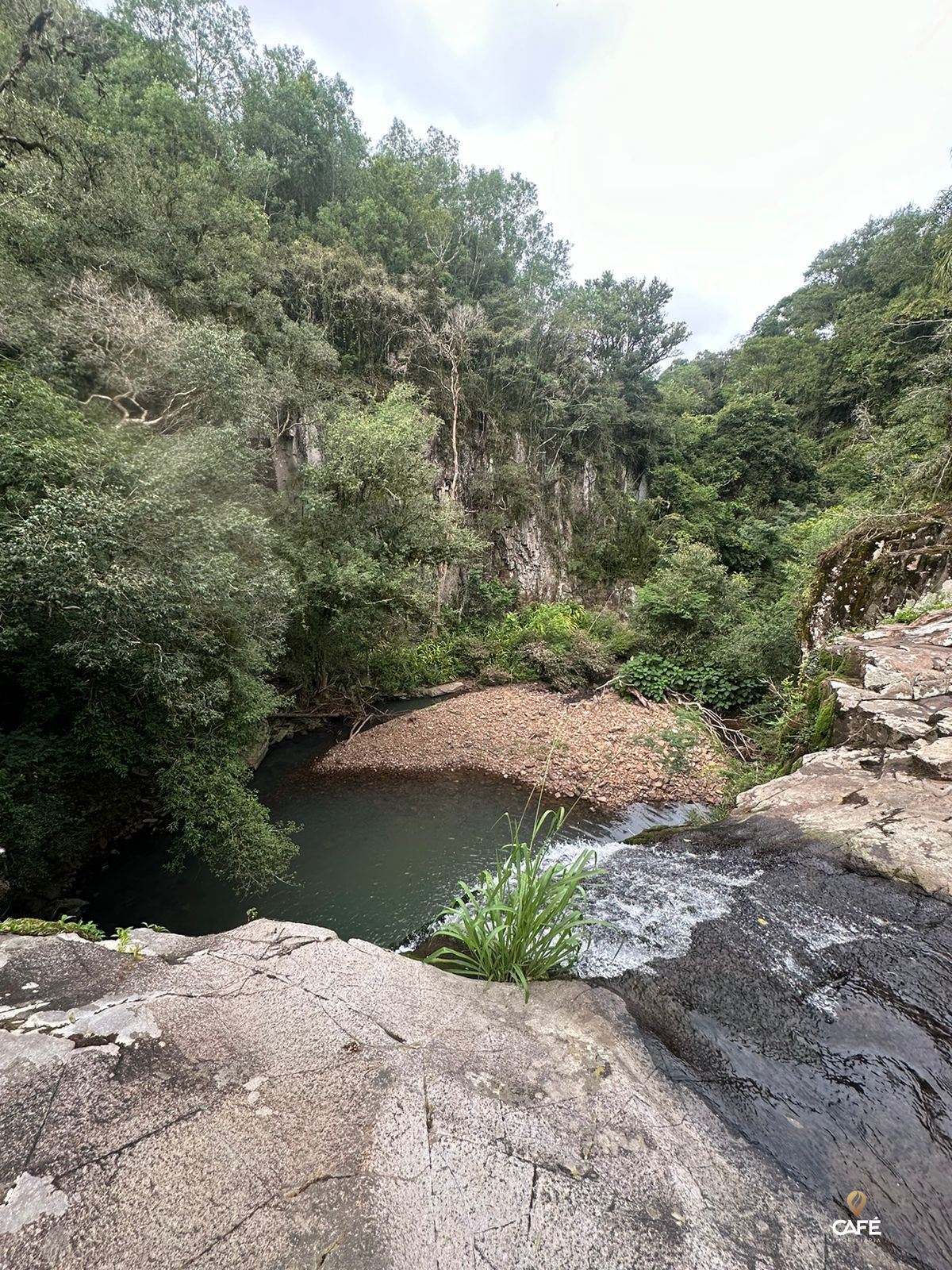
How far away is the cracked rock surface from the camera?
2.89m

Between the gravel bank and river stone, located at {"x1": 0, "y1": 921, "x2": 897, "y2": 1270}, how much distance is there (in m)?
5.23

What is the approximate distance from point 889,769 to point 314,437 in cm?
1219

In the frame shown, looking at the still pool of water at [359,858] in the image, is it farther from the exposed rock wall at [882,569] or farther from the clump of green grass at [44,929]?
the exposed rock wall at [882,569]

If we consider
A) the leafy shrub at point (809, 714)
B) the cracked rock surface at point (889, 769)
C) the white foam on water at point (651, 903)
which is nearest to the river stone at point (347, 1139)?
the white foam on water at point (651, 903)

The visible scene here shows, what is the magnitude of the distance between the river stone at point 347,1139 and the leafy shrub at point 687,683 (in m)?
8.48

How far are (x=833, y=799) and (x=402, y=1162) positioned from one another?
372cm

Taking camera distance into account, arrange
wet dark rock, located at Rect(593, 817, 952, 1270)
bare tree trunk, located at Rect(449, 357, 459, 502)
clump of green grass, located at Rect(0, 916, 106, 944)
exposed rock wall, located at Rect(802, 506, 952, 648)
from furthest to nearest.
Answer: bare tree trunk, located at Rect(449, 357, 459, 502)
exposed rock wall, located at Rect(802, 506, 952, 648)
clump of green grass, located at Rect(0, 916, 106, 944)
wet dark rock, located at Rect(593, 817, 952, 1270)

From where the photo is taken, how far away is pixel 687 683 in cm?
998

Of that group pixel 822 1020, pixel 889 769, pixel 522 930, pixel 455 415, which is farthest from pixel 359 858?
pixel 455 415

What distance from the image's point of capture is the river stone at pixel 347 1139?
3.58ft

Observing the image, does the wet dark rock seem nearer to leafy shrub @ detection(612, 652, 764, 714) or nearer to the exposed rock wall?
the exposed rock wall

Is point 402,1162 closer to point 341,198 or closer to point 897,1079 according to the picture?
point 897,1079

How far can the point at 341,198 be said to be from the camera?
54.9 ft

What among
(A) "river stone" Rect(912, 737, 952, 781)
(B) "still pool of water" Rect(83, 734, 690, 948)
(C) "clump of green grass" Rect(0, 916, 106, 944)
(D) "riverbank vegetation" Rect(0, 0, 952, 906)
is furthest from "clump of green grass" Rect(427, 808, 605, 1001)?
(D) "riverbank vegetation" Rect(0, 0, 952, 906)
